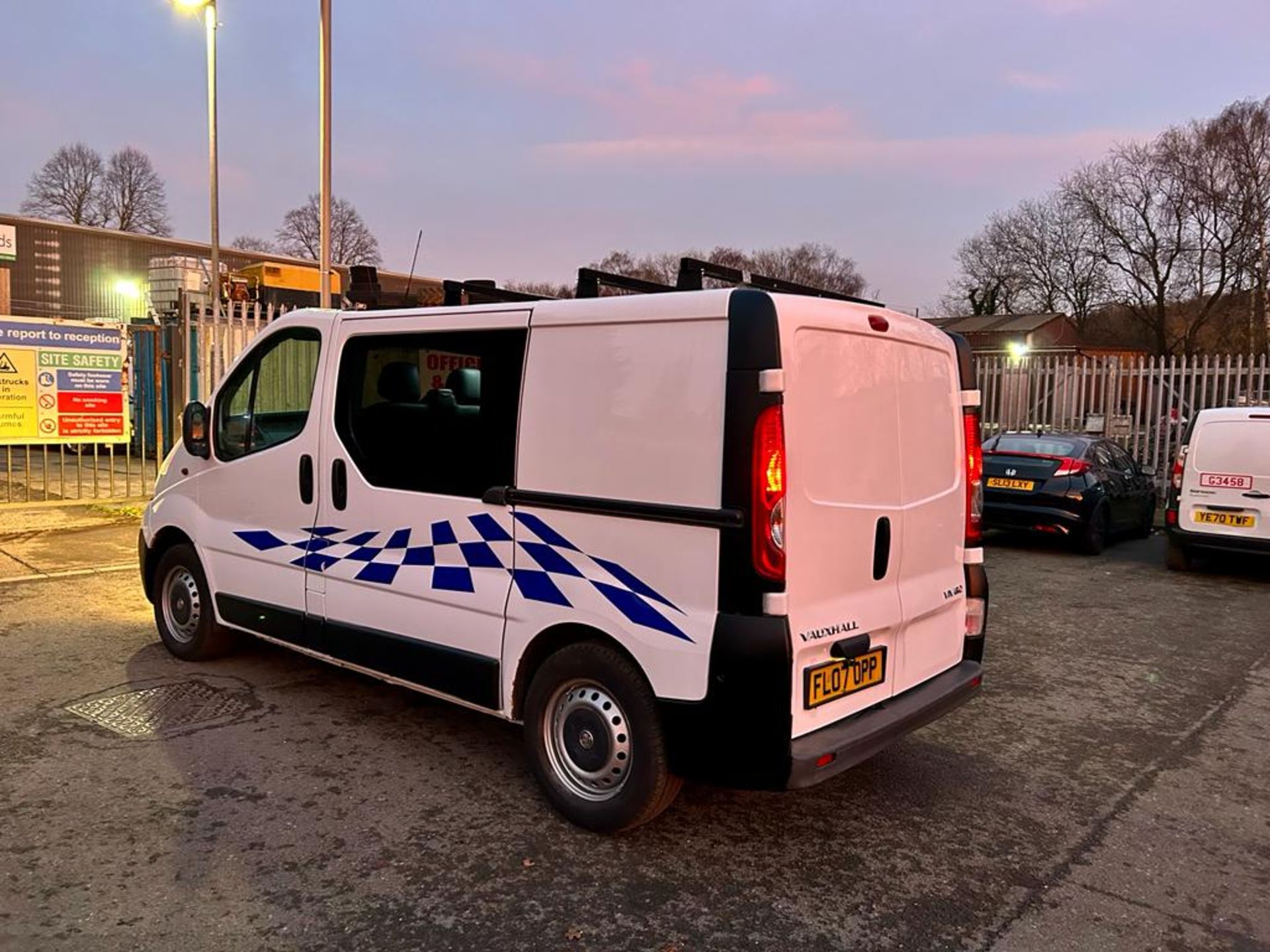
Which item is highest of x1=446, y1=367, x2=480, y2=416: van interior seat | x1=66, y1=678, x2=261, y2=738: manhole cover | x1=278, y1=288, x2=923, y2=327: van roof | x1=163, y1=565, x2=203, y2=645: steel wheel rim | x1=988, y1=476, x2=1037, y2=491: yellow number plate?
x1=278, y1=288, x2=923, y2=327: van roof

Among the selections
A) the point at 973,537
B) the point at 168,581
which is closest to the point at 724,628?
the point at 973,537

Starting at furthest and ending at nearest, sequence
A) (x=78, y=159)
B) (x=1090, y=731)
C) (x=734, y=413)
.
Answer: (x=78, y=159), (x=1090, y=731), (x=734, y=413)

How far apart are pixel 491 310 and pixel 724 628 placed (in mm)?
1689

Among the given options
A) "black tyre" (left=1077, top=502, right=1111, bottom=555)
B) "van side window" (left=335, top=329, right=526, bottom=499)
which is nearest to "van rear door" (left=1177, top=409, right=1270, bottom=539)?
"black tyre" (left=1077, top=502, right=1111, bottom=555)

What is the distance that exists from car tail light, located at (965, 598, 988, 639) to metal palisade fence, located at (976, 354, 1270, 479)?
13.0 metres

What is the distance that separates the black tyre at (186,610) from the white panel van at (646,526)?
902 millimetres

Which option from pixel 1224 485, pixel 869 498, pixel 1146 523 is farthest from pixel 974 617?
pixel 1146 523

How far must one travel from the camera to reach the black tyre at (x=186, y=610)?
5465mm

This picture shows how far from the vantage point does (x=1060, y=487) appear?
10812 mm

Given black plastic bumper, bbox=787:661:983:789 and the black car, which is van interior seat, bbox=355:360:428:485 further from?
the black car

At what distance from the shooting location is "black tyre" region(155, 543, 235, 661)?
5465 mm

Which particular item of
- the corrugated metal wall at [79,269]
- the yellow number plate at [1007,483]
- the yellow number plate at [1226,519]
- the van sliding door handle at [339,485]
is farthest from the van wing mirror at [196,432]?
the corrugated metal wall at [79,269]

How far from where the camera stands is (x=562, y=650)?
3625 mm

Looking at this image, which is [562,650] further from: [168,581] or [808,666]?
[168,581]
